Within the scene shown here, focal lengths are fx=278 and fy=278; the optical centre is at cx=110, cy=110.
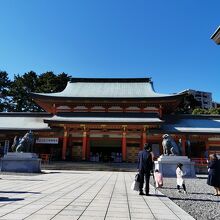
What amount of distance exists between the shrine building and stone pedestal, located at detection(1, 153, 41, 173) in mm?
8864

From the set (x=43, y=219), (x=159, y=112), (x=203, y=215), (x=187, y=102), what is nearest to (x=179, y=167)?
(x=203, y=215)

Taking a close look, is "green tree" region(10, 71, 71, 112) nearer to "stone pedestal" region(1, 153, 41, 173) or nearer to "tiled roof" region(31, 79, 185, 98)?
"tiled roof" region(31, 79, 185, 98)

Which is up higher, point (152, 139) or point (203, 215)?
point (152, 139)

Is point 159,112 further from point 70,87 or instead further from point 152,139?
point 70,87

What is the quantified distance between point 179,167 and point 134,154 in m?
18.9

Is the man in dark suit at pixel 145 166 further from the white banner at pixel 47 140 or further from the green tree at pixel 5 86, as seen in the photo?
the green tree at pixel 5 86

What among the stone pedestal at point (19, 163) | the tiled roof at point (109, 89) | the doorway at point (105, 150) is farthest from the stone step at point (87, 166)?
the tiled roof at point (109, 89)

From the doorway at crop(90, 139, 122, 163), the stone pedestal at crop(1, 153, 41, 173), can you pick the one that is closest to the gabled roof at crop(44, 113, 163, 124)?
the doorway at crop(90, 139, 122, 163)

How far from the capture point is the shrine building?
28.4 metres

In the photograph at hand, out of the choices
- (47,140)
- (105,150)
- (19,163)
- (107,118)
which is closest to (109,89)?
(107,118)

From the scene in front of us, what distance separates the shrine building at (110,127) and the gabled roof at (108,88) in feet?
1.66

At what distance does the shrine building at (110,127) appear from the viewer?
2842cm

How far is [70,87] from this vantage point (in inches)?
1487

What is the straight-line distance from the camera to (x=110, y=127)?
96.7 feet
